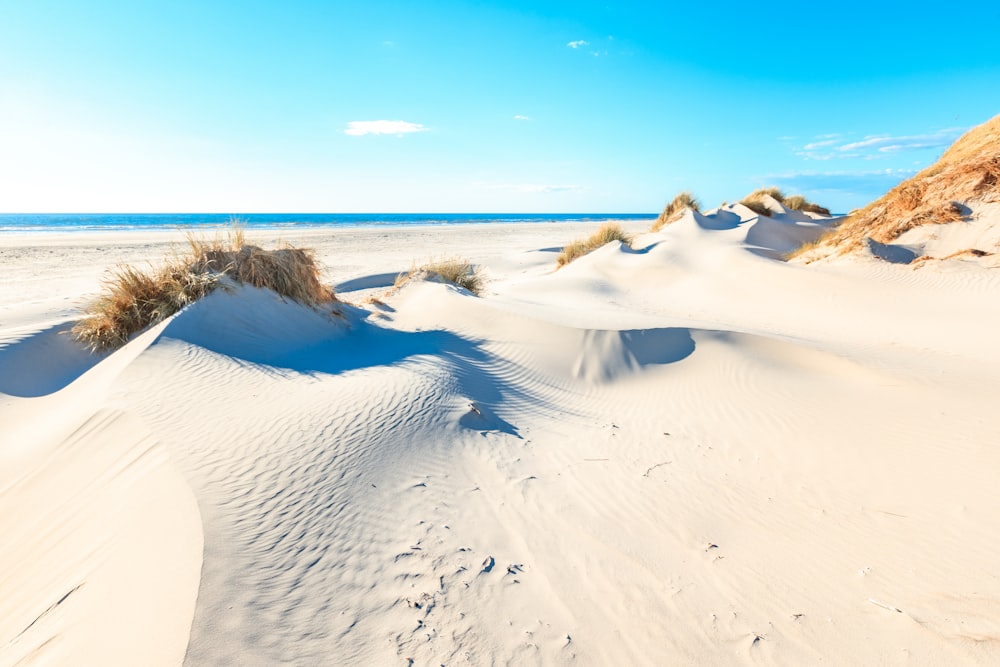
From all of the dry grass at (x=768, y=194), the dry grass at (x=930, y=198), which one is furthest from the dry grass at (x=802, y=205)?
the dry grass at (x=930, y=198)

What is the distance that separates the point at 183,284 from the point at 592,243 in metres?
12.4

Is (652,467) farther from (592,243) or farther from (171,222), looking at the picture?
(171,222)

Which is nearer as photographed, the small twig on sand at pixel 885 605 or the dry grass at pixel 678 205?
the small twig on sand at pixel 885 605

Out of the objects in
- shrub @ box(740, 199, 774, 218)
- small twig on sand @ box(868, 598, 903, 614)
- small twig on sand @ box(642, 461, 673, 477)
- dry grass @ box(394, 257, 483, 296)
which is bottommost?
small twig on sand @ box(642, 461, 673, 477)

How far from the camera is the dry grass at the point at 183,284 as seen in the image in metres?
4.90

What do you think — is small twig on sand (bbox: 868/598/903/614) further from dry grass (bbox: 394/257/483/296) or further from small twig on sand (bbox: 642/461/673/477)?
dry grass (bbox: 394/257/483/296)

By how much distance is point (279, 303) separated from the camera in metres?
5.62

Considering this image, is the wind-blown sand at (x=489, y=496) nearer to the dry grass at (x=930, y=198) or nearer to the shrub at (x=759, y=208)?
the dry grass at (x=930, y=198)

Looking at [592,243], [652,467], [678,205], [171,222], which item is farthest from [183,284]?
[171,222]

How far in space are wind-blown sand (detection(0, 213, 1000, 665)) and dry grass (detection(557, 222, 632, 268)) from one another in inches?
355

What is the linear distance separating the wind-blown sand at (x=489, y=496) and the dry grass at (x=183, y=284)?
0.99ft

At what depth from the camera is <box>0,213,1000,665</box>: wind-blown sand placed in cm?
186

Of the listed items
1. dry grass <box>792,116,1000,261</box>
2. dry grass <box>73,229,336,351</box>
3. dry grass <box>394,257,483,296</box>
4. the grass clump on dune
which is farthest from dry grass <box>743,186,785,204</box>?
dry grass <box>73,229,336,351</box>

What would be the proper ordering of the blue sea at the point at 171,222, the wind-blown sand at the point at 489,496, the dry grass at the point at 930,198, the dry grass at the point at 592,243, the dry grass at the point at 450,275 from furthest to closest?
the blue sea at the point at 171,222
the dry grass at the point at 592,243
the dry grass at the point at 930,198
the dry grass at the point at 450,275
the wind-blown sand at the point at 489,496
